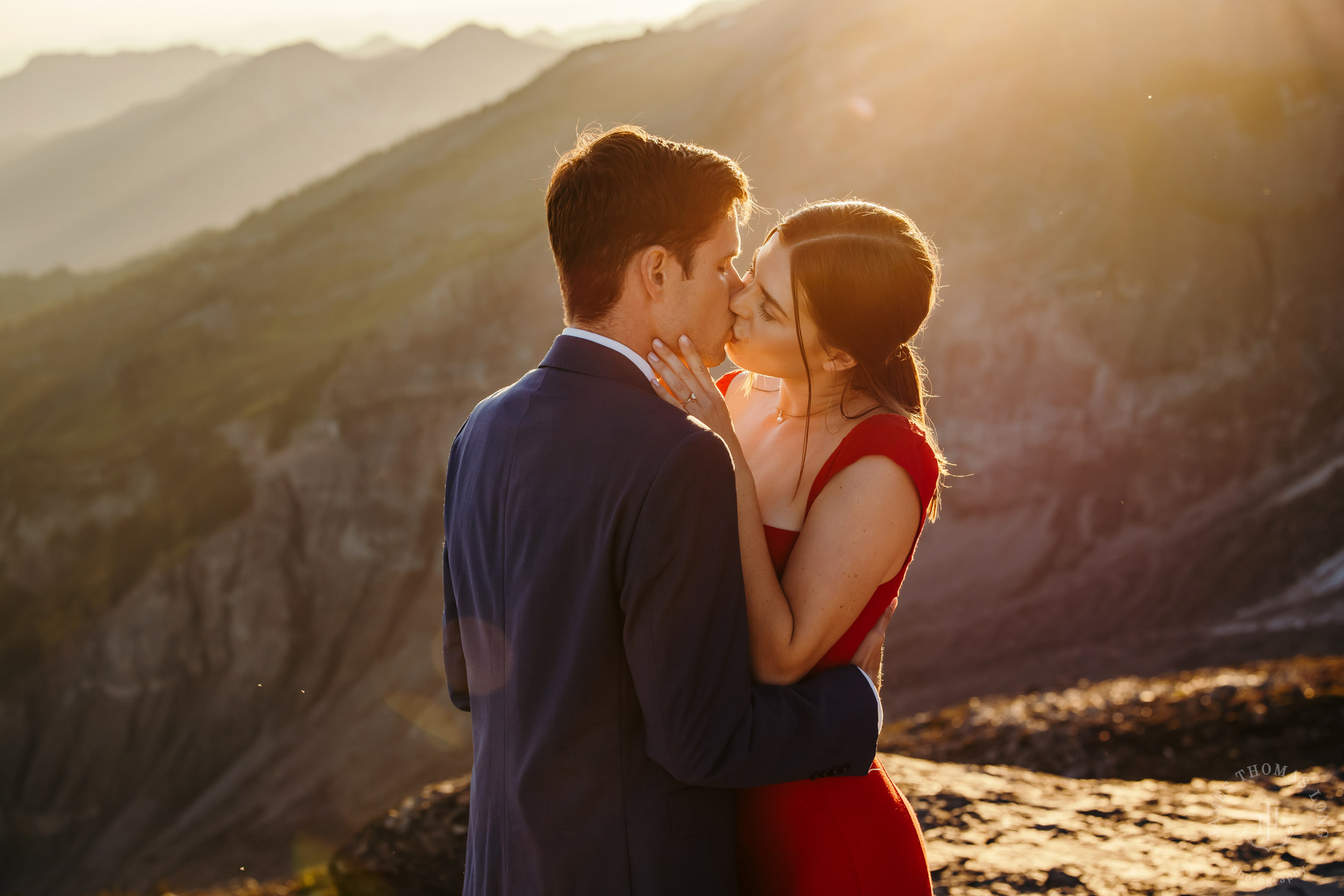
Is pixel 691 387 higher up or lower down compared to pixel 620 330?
lower down

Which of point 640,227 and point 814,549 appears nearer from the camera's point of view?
point 640,227

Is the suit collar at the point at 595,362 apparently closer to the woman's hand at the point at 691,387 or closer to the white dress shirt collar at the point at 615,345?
the white dress shirt collar at the point at 615,345

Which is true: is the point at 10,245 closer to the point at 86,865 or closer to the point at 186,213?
the point at 186,213

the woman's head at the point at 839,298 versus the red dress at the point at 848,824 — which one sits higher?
the woman's head at the point at 839,298

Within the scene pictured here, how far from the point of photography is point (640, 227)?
7.90ft

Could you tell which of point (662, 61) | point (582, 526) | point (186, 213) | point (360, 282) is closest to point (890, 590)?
point (582, 526)

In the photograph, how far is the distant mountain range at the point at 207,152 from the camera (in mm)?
92688

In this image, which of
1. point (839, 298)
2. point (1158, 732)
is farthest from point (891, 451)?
point (1158, 732)

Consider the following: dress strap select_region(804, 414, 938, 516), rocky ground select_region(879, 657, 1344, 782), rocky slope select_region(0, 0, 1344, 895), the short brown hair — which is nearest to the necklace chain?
dress strap select_region(804, 414, 938, 516)

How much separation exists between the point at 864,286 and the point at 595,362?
1098mm

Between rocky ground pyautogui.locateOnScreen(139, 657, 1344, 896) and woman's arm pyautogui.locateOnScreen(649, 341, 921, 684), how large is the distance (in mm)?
2867

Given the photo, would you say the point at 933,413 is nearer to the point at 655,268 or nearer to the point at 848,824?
the point at 848,824

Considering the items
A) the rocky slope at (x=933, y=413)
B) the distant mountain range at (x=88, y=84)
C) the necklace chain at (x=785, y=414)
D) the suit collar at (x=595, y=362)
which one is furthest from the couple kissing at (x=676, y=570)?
the distant mountain range at (x=88, y=84)

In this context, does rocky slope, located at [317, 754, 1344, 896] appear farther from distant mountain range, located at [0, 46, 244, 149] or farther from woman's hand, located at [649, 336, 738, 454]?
distant mountain range, located at [0, 46, 244, 149]
